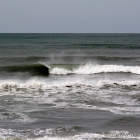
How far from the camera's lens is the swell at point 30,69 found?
96.2 ft

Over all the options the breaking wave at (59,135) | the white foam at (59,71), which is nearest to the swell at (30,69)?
the white foam at (59,71)

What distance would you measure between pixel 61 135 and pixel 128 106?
16.9 feet

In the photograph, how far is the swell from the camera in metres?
29.3

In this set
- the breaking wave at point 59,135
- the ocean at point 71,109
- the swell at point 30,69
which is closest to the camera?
the breaking wave at point 59,135

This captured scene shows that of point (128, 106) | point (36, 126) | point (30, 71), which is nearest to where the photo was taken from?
point (36, 126)

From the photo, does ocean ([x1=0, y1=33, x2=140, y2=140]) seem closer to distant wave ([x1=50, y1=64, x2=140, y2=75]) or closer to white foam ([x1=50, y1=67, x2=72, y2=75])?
distant wave ([x1=50, y1=64, x2=140, y2=75])

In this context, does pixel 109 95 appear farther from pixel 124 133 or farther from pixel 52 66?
pixel 52 66

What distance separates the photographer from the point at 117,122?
13.3 m

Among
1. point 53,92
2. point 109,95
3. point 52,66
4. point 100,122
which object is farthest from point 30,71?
point 100,122

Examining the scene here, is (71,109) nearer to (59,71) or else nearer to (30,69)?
(59,71)

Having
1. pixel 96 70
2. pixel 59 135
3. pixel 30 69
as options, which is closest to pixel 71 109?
pixel 59 135

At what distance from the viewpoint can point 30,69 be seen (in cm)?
3122

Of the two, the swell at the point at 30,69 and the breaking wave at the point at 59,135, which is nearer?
the breaking wave at the point at 59,135

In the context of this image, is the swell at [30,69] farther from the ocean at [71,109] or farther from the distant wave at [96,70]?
the ocean at [71,109]
